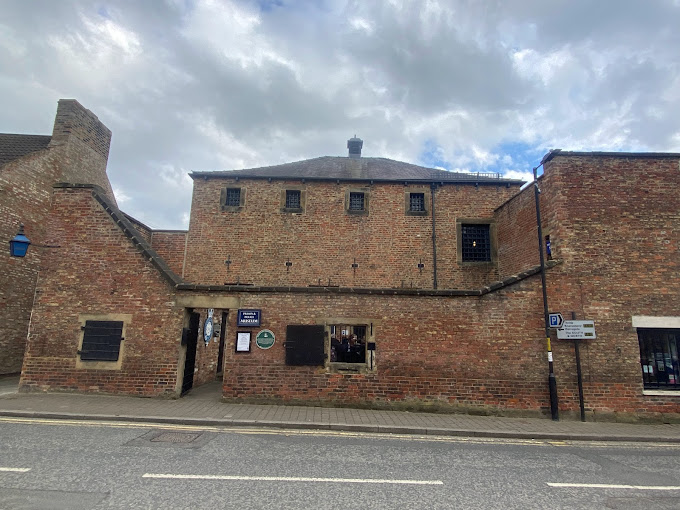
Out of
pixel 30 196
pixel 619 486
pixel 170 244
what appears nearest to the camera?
pixel 619 486

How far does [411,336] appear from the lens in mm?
10000

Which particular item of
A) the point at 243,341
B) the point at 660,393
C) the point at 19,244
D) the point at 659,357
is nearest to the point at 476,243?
the point at 659,357

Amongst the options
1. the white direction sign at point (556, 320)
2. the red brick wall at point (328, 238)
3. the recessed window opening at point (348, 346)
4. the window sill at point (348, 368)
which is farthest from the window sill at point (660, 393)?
the recessed window opening at point (348, 346)

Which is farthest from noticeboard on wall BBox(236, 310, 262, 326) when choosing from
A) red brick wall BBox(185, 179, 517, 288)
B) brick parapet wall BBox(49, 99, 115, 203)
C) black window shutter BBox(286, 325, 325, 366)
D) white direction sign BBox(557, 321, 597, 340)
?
brick parapet wall BBox(49, 99, 115, 203)

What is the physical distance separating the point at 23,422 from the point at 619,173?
1642cm

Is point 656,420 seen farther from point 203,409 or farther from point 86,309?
point 86,309

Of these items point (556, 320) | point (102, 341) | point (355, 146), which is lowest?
point (102, 341)

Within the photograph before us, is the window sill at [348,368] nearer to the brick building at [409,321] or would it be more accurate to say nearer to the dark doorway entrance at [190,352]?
the brick building at [409,321]

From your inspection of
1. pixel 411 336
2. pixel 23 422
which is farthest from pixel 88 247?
pixel 411 336

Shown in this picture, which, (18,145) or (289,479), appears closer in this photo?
(289,479)

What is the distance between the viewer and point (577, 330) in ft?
32.1

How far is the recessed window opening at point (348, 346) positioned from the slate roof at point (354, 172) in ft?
27.5

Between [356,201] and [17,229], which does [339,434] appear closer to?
[356,201]

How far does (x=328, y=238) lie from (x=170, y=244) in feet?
23.5
